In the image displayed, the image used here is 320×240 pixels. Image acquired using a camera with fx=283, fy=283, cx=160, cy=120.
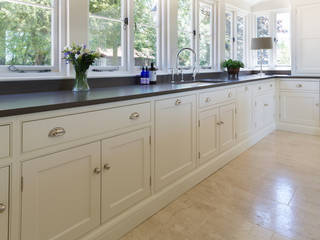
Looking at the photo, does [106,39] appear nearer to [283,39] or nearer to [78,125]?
[78,125]

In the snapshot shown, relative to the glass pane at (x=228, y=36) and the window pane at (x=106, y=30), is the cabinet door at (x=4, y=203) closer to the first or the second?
the window pane at (x=106, y=30)

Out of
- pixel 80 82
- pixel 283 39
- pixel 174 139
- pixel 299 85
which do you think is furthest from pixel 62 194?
pixel 283 39

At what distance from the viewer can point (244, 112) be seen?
3598 mm

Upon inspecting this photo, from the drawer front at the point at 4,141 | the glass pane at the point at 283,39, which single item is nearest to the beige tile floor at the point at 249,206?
the drawer front at the point at 4,141

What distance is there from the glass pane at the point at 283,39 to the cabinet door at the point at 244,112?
2029 mm

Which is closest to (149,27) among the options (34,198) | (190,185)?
(190,185)

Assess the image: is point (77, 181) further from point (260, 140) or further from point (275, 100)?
point (275, 100)

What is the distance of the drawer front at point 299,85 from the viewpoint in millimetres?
4404

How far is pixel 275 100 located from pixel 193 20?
6.82ft

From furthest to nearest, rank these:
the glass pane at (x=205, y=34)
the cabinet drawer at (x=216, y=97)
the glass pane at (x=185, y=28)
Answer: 1. the glass pane at (x=205, y=34)
2. the glass pane at (x=185, y=28)
3. the cabinet drawer at (x=216, y=97)

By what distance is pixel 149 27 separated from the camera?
9.79 feet

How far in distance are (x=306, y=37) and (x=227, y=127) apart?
252cm

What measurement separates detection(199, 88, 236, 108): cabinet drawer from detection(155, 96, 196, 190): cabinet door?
16cm

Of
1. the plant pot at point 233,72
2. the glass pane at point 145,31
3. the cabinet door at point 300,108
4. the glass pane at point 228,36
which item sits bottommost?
the cabinet door at point 300,108
